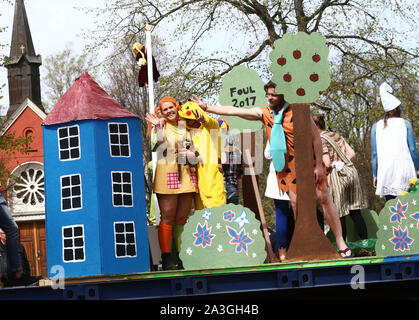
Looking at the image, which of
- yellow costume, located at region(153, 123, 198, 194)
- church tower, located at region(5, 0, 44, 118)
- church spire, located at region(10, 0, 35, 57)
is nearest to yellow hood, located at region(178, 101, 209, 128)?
yellow costume, located at region(153, 123, 198, 194)

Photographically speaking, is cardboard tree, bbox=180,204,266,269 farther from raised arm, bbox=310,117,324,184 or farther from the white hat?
the white hat

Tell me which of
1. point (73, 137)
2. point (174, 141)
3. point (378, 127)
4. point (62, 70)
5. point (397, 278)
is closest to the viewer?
point (397, 278)

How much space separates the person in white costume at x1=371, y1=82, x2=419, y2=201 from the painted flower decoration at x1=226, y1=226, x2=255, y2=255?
216cm

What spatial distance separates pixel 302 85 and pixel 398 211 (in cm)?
140

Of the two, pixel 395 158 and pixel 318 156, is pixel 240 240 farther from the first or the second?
pixel 395 158

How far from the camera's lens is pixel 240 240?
7000mm

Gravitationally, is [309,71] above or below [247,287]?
above

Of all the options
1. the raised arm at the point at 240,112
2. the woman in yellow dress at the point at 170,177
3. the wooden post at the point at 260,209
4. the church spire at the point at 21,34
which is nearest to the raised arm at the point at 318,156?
the raised arm at the point at 240,112

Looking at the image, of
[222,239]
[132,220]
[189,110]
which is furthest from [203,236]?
[189,110]

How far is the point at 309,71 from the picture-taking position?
716cm

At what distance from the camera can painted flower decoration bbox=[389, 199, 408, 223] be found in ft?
22.8
